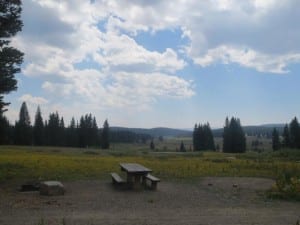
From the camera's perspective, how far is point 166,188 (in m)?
18.4

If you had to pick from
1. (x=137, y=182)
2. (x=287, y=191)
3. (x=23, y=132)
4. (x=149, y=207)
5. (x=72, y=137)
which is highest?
(x=23, y=132)

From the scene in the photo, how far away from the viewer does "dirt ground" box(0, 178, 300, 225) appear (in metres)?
11.0

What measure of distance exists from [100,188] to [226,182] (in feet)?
21.6

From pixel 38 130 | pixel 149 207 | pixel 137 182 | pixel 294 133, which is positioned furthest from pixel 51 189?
pixel 38 130

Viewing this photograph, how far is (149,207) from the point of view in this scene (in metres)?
13.4

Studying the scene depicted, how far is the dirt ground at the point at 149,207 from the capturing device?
10992 millimetres

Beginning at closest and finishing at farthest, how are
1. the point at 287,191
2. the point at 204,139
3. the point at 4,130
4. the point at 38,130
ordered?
the point at 287,191, the point at 4,130, the point at 38,130, the point at 204,139

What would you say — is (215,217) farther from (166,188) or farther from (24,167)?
(24,167)

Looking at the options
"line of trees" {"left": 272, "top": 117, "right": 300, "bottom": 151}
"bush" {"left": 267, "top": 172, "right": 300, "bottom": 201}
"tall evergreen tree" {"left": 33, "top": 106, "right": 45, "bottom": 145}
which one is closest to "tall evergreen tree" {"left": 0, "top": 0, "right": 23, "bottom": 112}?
"bush" {"left": 267, "top": 172, "right": 300, "bottom": 201}

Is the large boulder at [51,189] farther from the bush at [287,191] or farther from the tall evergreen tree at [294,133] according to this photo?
the tall evergreen tree at [294,133]

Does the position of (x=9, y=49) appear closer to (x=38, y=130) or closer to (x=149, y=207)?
(x=149, y=207)

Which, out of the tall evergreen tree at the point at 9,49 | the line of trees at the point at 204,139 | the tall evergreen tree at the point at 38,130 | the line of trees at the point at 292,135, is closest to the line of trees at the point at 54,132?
the tall evergreen tree at the point at 38,130

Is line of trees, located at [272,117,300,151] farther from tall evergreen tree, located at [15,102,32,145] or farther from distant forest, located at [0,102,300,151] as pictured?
tall evergreen tree, located at [15,102,32,145]

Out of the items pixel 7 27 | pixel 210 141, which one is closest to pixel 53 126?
pixel 210 141
